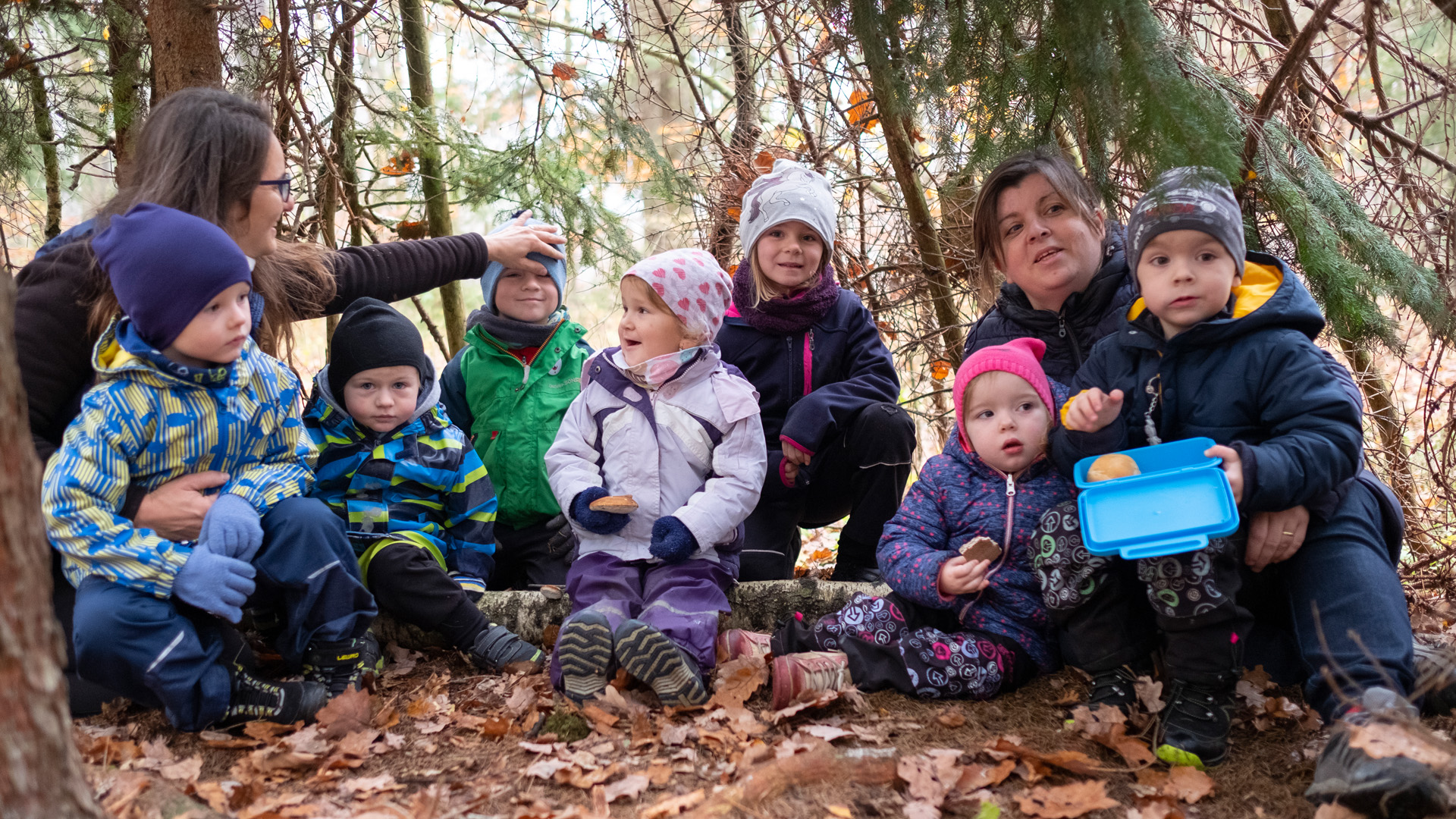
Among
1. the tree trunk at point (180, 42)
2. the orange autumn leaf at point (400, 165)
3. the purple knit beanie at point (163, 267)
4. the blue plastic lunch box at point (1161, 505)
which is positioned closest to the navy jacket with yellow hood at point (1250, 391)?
the blue plastic lunch box at point (1161, 505)

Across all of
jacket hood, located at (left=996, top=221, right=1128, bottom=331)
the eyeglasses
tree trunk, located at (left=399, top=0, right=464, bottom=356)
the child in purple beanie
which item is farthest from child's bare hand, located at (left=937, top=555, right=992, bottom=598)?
tree trunk, located at (left=399, top=0, right=464, bottom=356)

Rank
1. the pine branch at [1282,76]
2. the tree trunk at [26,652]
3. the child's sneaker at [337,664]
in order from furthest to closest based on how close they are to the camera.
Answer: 1. the child's sneaker at [337,664]
2. the pine branch at [1282,76]
3. the tree trunk at [26,652]

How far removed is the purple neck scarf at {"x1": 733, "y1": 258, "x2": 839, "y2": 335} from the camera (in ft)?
12.5

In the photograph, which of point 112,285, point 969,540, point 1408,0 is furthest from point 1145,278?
point 112,285

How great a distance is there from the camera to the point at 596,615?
2.92 meters

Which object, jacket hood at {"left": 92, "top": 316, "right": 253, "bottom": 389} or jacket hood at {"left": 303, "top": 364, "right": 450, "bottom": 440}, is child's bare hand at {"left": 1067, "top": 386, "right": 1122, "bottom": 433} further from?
jacket hood at {"left": 92, "top": 316, "right": 253, "bottom": 389}

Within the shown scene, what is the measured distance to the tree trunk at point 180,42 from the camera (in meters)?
3.75

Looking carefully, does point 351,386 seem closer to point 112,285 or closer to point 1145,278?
point 112,285

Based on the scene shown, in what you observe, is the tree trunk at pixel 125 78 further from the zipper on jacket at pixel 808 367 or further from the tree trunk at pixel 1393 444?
the tree trunk at pixel 1393 444

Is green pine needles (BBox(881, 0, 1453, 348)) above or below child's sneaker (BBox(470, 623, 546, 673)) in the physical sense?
above

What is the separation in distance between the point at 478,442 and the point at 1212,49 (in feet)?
10.7

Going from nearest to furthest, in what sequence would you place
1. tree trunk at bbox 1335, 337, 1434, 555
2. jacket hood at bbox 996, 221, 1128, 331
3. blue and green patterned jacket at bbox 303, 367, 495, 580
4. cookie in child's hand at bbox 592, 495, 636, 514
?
cookie in child's hand at bbox 592, 495, 636, 514
jacket hood at bbox 996, 221, 1128, 331
blue and green patterned jacket at bbox 303, 367, 495, 580
tree trunk at bbox 1335, 337, 1434, 555

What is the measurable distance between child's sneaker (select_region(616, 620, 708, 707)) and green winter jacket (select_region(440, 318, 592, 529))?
1.17 metres

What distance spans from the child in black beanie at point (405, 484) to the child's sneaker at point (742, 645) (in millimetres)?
645
